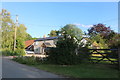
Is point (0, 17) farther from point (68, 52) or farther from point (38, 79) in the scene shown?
point (38, 79)

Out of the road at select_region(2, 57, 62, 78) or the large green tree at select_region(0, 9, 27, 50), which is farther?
the large green tree at select_region(0, 9, 27, 50)

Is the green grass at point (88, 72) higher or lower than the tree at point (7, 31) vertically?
lower

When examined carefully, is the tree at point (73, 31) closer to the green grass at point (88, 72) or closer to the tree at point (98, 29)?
the tree at point (98, 29)

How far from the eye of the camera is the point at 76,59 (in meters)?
12.8

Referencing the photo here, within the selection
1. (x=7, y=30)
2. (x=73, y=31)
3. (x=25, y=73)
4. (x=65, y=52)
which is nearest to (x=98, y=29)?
(x=73, y=31)

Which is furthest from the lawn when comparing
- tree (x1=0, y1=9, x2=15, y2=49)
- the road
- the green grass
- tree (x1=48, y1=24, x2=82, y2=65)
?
tree (x1=0, y1=9, x2=15, y2=49)

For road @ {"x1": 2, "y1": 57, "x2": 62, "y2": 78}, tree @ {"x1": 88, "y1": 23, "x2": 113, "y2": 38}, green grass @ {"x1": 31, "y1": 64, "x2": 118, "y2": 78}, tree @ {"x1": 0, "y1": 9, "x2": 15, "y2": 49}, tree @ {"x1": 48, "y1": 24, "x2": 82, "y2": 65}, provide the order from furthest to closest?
tree @ {"x1": 88, "y1": 23, "x2": 113, "y2": 38} → tree @ {"x1": 0, "y1": 9, "x2": 15, "y2": 49} → tree @ {"x1": 48, "y1": 24, "x2": 82, "y2": 65} → road @ {"x1": 2, "y1": 57, "x2": 62, "y2": 78} → green grass @ {"x1": 31, "y1": 64, "x2": 118, "y2": 78}

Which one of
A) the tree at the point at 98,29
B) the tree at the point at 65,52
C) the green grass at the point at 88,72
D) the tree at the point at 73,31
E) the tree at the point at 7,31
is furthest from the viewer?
the tree at the point at 98,29

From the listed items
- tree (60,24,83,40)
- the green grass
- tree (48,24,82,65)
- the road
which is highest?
tree (60,24,83,40)

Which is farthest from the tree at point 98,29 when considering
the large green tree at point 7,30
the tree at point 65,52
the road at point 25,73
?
the road at point 25,73

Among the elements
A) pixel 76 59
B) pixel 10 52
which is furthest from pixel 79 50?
pixel 10 52

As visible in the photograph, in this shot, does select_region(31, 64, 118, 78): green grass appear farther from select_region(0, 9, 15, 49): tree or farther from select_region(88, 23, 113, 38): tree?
select_region(88, 23, 113, 38): tree

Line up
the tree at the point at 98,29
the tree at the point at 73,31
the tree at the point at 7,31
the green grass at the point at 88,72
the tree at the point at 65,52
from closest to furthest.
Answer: the green grass at the point at 88,72, the tree at the point at 65,52, the tree at the point at 73,31, the tree at the point at 7,31, the tree at the point at 98,29

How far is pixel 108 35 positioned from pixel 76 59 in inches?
1118
